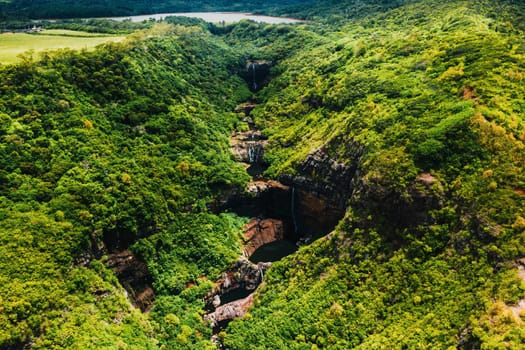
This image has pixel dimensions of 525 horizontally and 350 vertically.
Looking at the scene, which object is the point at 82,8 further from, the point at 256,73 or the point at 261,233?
the point at 261,233

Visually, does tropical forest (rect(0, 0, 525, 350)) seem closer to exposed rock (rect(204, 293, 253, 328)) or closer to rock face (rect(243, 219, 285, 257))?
exposed rock (rect(204, 293, 253, 328))

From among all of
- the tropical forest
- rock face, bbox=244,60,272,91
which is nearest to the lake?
rock face, bbox=244,60,272,91

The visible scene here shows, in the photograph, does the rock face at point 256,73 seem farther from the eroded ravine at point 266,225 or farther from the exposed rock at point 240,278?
the exposed rock at point 240,278

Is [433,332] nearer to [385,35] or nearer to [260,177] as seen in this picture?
[260,177]

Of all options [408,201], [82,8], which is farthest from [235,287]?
[82,8]

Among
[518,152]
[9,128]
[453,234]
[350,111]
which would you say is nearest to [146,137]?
[9,128]

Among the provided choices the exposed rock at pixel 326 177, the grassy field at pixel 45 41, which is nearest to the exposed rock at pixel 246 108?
the grassy field at pixel 45 41

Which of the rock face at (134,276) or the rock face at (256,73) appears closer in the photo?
the rock face at (134,276)
